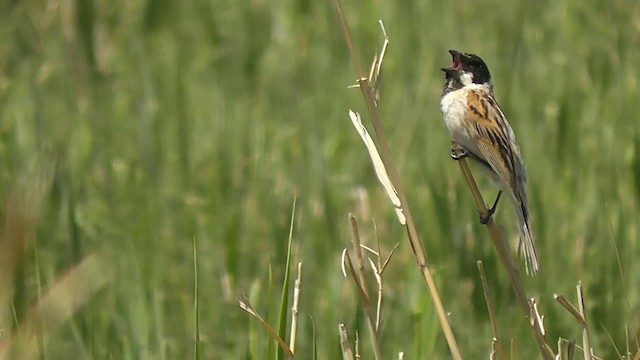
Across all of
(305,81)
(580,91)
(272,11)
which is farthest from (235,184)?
(272,11)

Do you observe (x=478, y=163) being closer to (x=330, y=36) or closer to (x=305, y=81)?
(x=305, y=81)

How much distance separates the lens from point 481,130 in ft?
11.0

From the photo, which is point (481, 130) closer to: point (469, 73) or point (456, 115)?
point (456, 115)

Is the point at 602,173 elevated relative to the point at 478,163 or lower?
lower

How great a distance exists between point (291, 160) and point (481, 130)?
1.60 meters

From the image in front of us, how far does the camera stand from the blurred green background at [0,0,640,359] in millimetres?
3797

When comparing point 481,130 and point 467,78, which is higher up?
point 467,78

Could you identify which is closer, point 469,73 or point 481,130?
point 481,130

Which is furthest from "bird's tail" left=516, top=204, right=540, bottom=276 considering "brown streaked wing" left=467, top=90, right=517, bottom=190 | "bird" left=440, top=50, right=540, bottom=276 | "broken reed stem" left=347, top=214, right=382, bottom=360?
"broken reed stem" left=347, top=214, right=382, bottom=360

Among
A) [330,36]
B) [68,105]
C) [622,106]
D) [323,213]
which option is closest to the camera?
[323,213]

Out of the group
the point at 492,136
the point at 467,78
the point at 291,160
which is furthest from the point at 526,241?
the point at 291,160

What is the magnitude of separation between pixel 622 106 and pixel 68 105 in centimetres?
241

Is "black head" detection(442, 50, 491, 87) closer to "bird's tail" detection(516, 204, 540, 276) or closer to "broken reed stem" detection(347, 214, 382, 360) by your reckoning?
"bird's tail" detection(516, 204, 540, 276)

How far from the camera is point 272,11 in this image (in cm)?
641
